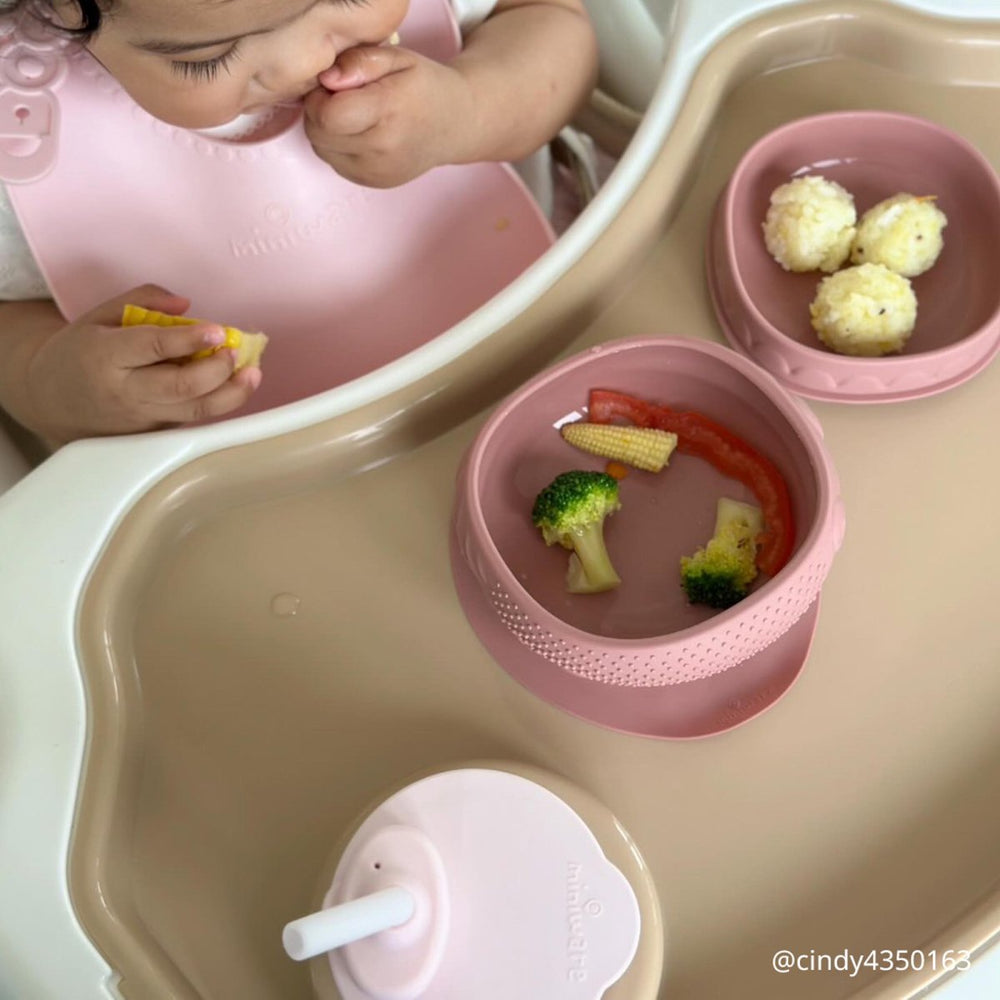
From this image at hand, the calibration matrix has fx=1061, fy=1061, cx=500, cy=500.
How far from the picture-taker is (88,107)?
2.85 ft

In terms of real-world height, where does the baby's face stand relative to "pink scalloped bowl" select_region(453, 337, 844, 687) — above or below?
above

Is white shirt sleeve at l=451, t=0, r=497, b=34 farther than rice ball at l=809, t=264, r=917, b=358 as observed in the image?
Yes

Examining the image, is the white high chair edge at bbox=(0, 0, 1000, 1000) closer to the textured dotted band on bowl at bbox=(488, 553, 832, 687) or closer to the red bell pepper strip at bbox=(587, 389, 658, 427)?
the red bell pepper strip at bbox=(587, 389, 658, 427)

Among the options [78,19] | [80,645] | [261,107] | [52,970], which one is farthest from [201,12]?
[52,970]

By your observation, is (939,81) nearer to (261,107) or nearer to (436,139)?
(436,139)

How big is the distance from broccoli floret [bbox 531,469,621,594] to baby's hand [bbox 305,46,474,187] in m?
0.33

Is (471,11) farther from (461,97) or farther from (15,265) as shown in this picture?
(15,265)

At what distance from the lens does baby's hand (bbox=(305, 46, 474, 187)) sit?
0.78 meters

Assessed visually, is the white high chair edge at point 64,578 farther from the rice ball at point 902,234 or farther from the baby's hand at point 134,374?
the rice ball at point 902,234

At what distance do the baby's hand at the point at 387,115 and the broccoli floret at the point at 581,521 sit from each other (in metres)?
0.33

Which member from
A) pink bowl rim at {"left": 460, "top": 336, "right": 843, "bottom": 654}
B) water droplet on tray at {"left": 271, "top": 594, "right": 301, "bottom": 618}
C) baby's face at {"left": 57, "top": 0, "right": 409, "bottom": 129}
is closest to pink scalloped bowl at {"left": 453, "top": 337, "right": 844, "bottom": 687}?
pink bowl rim at {"left": 460, "top": 336, "right": 843, "bottom": 654}

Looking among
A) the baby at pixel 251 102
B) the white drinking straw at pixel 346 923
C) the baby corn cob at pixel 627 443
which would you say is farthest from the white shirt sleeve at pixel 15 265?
the white drinking straw at pixel 346 923

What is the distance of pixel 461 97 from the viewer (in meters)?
0.87

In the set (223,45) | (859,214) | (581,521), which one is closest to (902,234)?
(859,214)
